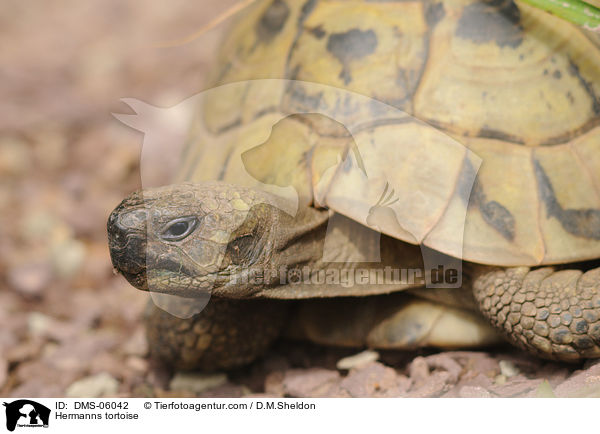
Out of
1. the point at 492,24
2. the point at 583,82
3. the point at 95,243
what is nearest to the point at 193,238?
the point at 492,24

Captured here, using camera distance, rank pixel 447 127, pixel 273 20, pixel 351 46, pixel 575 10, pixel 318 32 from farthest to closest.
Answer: pixel 273 20, pixel 318 32, pixel 351 46, pixel 447 127, pixel 575 10

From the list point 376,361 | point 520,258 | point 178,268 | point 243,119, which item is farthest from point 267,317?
point 520,258

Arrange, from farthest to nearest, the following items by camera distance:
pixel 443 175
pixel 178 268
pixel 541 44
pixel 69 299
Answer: pixel 69 299 < pixel 541 44 < pixel 443 175 < pixel 178 268

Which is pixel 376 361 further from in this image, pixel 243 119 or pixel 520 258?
pixel 243 119

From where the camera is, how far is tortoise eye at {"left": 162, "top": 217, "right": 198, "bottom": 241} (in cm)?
170

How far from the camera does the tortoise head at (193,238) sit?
5.47ft

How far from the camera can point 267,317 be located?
Answer: 219 centimetres

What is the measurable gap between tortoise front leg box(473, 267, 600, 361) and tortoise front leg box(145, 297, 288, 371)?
27.9 inches

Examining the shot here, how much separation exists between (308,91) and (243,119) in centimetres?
29

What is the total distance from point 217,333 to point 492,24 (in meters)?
1.31

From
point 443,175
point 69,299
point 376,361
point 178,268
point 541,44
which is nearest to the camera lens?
point 178,268

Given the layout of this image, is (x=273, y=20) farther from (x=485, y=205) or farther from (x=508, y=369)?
(x=508, y=369)

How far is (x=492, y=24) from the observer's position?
199 cm
